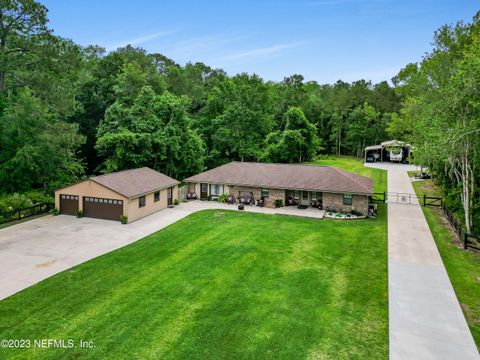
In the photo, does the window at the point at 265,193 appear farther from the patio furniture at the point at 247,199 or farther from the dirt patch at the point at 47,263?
the dirt patch at the point at 47,263

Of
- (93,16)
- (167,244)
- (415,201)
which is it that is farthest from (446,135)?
(93,16)

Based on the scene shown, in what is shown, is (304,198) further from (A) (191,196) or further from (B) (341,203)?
(A) (191,196)

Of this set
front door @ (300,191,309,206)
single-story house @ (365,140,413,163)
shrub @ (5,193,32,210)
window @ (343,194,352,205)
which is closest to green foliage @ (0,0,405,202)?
shrub @ (5,193,32,210)

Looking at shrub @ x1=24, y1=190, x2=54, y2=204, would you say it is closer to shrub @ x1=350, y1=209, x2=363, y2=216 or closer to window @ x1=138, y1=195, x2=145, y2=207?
window @ x1=138, y1=195, x2=145, y2=207

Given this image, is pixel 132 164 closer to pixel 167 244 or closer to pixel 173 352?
pixel 167 244

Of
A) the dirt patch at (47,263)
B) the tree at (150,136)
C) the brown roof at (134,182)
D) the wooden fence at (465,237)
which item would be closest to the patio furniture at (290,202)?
the brown roof at (134,182)

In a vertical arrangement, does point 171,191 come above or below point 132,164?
below

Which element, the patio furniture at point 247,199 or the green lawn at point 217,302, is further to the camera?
the patio furniture at point 247,199
